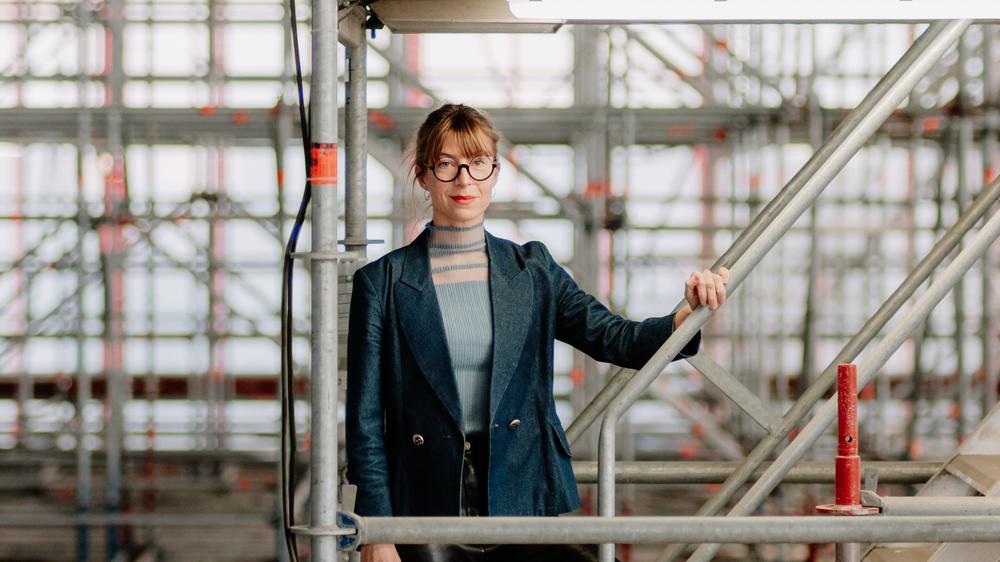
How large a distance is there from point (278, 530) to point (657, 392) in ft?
8.70

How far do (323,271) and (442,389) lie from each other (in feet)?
1.08

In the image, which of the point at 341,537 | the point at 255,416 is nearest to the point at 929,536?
the point at 341,537

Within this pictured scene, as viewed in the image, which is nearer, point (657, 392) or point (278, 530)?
point (278, 530)

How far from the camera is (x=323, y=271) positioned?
256 cm

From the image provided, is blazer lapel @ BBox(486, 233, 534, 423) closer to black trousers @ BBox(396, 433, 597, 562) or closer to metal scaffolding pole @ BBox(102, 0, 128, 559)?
black trousers @ BBox(396, 433, 597, 562)

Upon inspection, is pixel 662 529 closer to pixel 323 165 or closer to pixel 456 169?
pixel 456 169

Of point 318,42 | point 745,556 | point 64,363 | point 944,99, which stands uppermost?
point 944,99

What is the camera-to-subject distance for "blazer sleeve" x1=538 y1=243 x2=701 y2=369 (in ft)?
9.24

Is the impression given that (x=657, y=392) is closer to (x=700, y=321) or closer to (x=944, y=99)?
(x=944, y=99)

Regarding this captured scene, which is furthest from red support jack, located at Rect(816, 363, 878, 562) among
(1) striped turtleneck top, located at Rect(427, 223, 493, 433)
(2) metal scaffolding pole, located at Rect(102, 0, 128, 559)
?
(2) metal scaffolding pole, located at Rect(102, 0, 128, 559)

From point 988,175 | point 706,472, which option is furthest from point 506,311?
point 988,175

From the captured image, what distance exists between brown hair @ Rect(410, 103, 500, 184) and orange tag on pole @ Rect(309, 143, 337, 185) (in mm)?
214

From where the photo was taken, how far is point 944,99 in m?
12.6

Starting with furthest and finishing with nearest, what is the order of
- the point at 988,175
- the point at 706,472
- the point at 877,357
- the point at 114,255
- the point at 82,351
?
the point at 988,175 < the point at 114,255 < the point at 82,351 < the point at 706,472 < the point at 877,357
